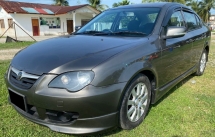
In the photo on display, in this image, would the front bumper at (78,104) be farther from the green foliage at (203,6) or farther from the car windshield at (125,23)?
the green foliage at (203,6)

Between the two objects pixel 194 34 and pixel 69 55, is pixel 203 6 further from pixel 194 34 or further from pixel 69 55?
pixel 69 55

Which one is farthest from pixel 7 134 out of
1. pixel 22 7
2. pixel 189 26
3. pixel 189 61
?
pixel 22 7

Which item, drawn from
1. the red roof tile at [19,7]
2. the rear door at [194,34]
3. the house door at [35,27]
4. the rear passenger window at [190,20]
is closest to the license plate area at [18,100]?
the rear door at [194,34]

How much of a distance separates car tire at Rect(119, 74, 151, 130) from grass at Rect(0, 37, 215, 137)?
0.13 meters

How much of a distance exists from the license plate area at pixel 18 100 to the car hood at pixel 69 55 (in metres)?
0.30

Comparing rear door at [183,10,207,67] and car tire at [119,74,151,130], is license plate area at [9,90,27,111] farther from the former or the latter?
rear door at [183,10,207,67]

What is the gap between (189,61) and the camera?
12.0ft

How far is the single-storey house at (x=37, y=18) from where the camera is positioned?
22.7m

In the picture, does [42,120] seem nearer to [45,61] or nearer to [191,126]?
[45,61]

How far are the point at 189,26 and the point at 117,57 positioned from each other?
2447 millimetres

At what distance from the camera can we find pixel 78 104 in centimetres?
182

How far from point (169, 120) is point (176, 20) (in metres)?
1.72

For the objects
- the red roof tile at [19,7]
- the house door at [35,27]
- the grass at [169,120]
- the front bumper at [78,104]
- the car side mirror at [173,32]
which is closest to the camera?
the front bumper at [78,104]

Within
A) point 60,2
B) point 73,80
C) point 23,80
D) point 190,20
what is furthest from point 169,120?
point 60,2
